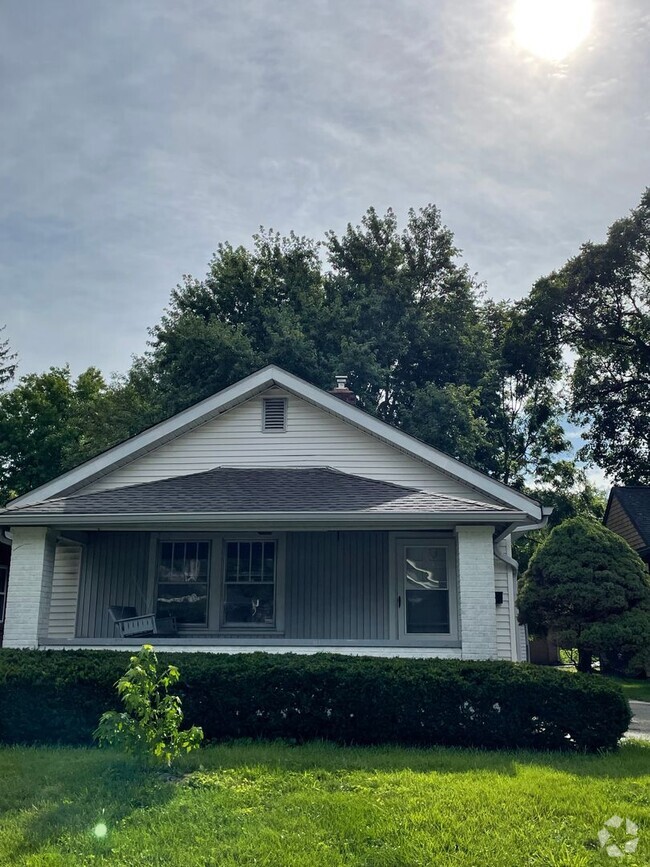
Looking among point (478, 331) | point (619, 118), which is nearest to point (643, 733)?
point (619, 118)

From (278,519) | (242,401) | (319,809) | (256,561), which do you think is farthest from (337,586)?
(319,809)

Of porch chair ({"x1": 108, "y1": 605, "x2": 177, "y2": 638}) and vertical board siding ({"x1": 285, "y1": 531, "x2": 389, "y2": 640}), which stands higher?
vertical board siding ({"x1": 285, "y1": 531, "x2": 389, "y2": 640})

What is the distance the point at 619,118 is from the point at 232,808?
1003cm

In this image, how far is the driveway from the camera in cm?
1057

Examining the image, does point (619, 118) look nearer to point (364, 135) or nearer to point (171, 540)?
point (364, 135)

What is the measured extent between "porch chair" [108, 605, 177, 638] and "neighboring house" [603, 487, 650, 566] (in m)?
16.6

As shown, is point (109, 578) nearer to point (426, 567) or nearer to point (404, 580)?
point (404, 580)

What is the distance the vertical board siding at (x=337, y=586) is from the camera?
479 inches

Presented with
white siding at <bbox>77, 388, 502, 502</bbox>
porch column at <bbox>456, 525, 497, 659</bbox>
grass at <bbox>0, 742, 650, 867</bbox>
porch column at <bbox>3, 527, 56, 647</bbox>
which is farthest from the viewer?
white siding at <bbox>77, 388, 502, 502</bbox>

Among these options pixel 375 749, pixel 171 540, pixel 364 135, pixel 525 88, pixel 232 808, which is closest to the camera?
pixel 232 808

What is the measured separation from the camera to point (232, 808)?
5555 mm

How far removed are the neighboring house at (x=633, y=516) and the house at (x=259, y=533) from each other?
12.5 m

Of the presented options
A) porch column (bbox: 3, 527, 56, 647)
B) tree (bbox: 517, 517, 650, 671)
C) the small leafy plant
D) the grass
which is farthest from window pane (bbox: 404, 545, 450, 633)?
the small leafy plant

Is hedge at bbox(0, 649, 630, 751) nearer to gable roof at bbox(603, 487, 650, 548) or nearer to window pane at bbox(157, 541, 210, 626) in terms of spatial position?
window pane at bbox(157, 541, 210, 626)
